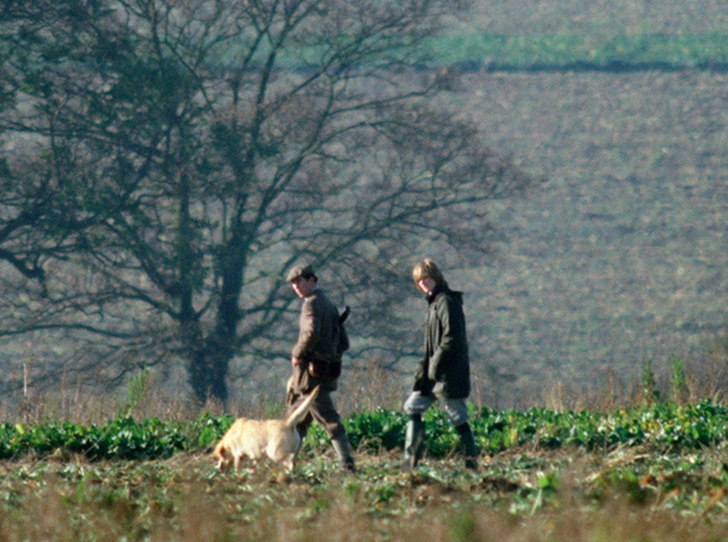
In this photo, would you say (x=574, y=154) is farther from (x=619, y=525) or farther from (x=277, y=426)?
(x=619, y=525)

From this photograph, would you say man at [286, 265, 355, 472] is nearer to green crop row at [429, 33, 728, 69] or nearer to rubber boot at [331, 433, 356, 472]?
rubber boot at [331, 433, 356, 472]

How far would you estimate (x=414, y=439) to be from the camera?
851cm

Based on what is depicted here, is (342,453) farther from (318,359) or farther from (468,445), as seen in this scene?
(468,445)

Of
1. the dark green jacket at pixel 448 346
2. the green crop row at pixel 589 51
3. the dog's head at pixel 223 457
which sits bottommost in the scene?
the dog's head at pixel 223 457

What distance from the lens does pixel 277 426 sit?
26.5 feet

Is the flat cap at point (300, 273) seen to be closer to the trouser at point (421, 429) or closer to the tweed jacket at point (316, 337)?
the tweed jacket at point (316, 337)

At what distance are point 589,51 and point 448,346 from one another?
149 ft

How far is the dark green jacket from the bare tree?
12995 mm

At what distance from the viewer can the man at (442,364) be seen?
27.1ft

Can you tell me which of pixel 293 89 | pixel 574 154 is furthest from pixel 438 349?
pixel 574 154

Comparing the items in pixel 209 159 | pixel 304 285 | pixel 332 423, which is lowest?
pixel 332 423

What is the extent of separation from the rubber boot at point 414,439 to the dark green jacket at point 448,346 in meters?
0.32

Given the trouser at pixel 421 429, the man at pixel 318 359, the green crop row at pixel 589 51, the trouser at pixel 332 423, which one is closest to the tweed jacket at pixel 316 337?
the man at pixel 318 359

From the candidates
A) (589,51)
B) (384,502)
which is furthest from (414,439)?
(589,51)
